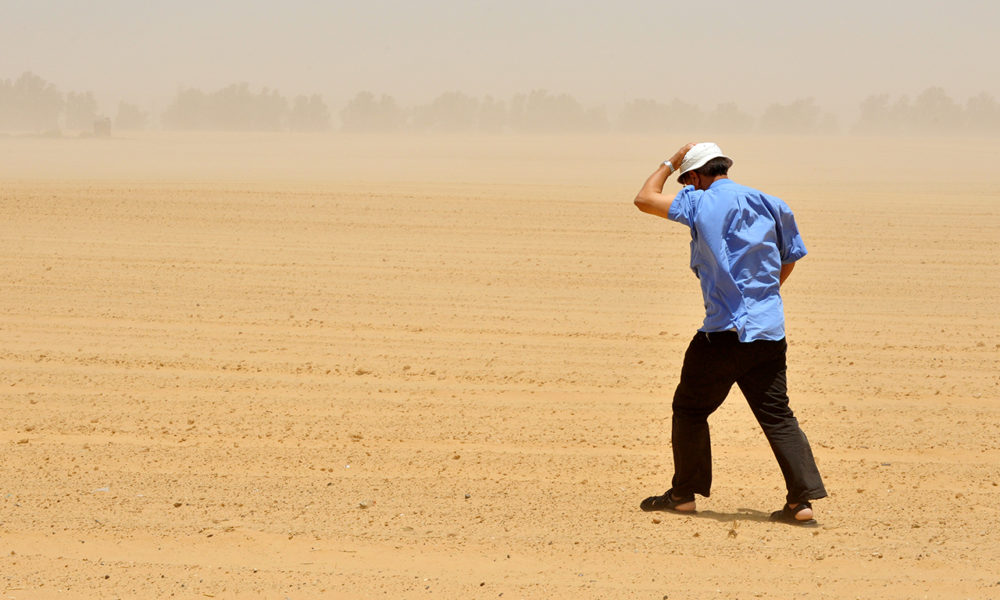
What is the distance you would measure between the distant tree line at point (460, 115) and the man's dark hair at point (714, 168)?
3652 inches

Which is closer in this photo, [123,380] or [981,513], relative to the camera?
[981,513]

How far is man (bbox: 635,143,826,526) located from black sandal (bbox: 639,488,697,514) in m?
0.20

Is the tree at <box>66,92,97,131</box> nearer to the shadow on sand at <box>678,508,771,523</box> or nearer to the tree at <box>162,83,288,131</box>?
the tree at <box>162,83,288,131</box>

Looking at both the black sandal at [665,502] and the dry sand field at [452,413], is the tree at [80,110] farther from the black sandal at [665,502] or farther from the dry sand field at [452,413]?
the black sandal at [665,502]

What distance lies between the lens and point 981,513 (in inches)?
205

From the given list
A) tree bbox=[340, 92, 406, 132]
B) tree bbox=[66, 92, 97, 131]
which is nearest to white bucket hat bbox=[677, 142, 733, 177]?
tree bbox=[66, 92, 97, 131]

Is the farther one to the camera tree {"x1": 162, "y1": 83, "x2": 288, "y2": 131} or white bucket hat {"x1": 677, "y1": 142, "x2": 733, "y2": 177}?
tree {"x1": 162, "y1": 83, "x2": 288, "y2": 131}

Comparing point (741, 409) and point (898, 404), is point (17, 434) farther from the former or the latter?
point (898, 404)

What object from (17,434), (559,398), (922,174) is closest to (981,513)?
(559,398)

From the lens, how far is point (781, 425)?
4.90m

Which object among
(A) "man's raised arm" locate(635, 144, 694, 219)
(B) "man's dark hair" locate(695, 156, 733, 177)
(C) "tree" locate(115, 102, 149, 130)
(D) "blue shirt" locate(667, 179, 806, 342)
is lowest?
(D) "blue shirt" locate(667, 179, 806, 342)

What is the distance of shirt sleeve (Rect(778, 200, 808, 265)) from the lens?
484 centimetres

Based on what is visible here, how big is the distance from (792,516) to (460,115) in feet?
347

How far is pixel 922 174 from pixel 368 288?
87.6 feet
